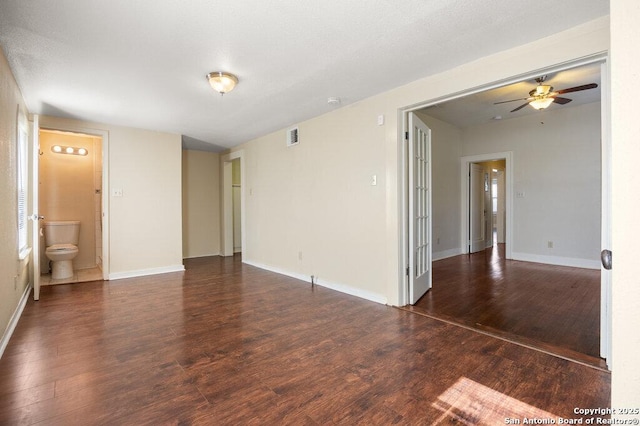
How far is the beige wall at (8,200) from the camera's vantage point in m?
2.41

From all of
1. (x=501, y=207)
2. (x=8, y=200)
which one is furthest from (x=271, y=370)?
(x=501, y=207)

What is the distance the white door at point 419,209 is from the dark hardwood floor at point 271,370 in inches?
22.0

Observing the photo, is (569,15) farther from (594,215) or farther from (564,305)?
(594,215)

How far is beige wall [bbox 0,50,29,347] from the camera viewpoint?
241cm

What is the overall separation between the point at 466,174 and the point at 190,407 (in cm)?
656

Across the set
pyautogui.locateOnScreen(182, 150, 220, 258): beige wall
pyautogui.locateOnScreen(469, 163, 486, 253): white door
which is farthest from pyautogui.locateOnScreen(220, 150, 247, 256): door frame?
pyautogui.locateOnScreen(469, 163, 486, 253): white door

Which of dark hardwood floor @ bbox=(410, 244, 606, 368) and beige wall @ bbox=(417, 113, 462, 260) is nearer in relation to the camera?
dark hardwood floor @ bbox=(410, 244, 606, 368)

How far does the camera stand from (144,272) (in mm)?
4906

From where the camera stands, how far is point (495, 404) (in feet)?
5.42

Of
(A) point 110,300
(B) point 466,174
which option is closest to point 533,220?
(B) point 466,174

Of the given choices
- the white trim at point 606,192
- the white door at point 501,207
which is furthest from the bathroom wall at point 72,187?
the white door at point 501,207

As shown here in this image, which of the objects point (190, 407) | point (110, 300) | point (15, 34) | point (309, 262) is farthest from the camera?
point (309, 262)

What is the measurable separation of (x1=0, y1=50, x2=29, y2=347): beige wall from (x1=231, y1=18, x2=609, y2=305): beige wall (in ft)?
10.0

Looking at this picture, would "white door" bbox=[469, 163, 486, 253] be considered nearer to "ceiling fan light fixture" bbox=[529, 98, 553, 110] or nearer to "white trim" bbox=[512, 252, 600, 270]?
"white trim" bbox=[512, 252, 600, 270]
